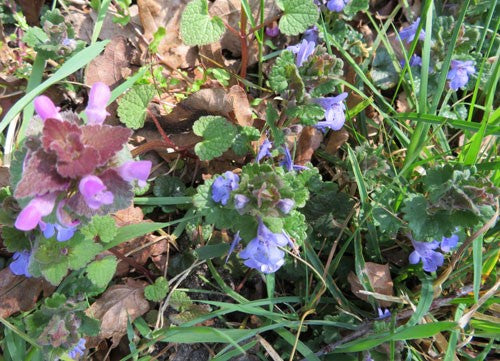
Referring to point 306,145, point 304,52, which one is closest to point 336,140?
point 306,145

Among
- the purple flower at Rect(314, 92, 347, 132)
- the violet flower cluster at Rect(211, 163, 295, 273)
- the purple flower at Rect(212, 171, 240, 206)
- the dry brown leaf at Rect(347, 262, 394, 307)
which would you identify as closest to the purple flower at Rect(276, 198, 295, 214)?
the violet flower cluster at Rect(211, 163, 295, 273)

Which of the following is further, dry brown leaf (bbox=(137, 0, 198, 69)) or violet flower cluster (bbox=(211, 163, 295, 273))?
dry brown leaf (bbox=(137, 0, 198, 69))

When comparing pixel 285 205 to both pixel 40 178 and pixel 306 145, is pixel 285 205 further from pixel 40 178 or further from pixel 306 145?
pixel 306 145

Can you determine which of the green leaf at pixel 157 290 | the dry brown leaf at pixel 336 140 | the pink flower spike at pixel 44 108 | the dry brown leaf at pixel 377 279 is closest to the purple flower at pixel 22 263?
the green leaf at pixel 157 290

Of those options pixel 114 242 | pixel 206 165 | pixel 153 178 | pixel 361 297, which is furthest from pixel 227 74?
pixel 361 297

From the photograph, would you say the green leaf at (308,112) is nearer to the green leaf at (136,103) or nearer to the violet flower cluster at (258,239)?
the violet flower cluster at (258,239)

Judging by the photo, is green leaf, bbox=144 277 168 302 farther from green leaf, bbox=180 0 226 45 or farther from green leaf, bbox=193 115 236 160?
green leaf, bbox=180 0 226 45
